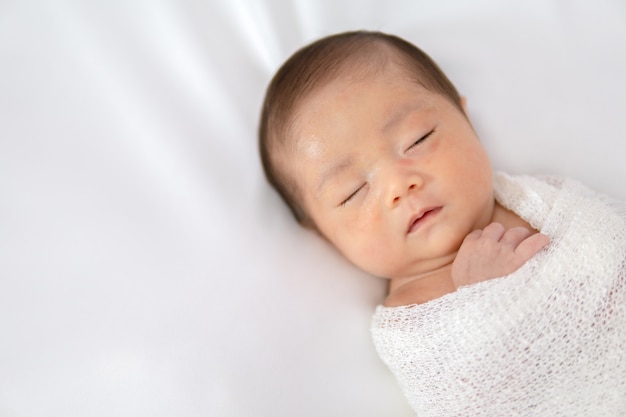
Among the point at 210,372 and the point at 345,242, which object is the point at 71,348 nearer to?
the point at 210,372

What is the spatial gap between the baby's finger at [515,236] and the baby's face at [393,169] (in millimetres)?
82

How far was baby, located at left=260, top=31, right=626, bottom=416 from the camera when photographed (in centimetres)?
110

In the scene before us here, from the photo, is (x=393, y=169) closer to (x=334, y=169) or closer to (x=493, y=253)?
(x=334, y=169)

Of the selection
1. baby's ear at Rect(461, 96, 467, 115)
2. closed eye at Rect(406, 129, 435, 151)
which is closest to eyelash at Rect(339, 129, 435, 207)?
closed eye at Rect(406, 129, 435, 151)

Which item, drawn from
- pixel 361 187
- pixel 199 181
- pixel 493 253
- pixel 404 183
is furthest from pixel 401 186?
pixel 199 181

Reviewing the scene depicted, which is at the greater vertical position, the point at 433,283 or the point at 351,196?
the point at 351,196

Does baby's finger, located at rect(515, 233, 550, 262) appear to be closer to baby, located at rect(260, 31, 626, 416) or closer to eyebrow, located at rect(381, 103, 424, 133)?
baby, located at rect(260, 31, 626, 416)

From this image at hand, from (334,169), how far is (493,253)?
1.25 feet

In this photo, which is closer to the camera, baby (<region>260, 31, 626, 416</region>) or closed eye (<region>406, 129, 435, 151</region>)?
baby (<region>260, 31, 626, 416</region>)

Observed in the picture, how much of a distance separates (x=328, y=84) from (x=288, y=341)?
0.58 m

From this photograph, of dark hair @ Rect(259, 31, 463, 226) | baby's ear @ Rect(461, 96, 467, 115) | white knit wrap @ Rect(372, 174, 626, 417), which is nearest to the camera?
white knit wrap @ Rect(372, 174, 626, 417)

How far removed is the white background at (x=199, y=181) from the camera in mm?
1164

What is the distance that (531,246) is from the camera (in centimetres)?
117

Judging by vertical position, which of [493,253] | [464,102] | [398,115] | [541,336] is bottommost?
[541,336]
